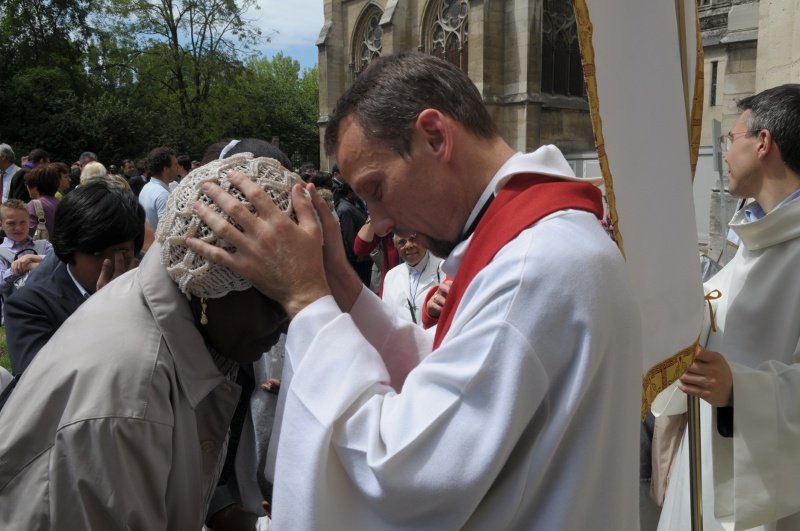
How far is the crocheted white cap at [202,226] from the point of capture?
138 centimetres

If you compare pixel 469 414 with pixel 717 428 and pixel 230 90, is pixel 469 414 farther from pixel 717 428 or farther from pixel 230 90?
pixel 230 90

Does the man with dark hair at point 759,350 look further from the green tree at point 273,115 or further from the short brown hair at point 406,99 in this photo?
the green tree at point 273,115

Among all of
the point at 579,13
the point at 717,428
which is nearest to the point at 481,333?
the point at 579,13

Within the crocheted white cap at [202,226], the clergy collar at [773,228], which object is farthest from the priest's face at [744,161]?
the crocheted white cap at [202,226]

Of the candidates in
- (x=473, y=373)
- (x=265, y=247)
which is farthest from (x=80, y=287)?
(x=473, y=373)

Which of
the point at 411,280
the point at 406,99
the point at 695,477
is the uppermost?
the point at 406,99

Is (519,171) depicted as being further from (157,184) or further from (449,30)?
(449,30)

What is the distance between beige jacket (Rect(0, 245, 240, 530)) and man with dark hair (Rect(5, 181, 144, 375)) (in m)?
1.23

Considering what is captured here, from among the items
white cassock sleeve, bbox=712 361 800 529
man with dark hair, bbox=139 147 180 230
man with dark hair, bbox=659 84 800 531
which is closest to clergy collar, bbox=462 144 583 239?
man with dark hair, bbox=659 84 800 531

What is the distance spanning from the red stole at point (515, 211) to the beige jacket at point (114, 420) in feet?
2.08

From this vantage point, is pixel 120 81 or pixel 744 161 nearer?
pixel 744 161

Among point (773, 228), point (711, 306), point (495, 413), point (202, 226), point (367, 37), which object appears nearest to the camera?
point (495, 413)

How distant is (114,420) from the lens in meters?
1.28

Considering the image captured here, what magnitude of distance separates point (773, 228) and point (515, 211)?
1525 millimetres
